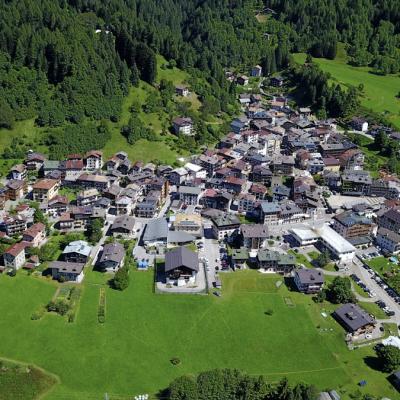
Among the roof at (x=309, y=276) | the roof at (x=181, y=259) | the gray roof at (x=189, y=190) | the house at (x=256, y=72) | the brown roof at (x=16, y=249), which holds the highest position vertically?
the house at (x=256, y=72)

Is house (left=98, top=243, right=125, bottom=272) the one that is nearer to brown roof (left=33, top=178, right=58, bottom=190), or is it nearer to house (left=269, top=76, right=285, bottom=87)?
brown roof (left=33, top=178, right=58, bottom=190)

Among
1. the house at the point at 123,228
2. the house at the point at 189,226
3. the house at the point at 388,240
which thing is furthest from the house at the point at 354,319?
the house at the point at 123,228

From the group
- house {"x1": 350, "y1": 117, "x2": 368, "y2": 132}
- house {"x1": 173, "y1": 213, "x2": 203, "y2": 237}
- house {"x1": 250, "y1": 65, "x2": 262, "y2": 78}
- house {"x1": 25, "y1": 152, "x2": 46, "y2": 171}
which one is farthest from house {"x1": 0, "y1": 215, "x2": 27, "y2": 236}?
house {"x1": 250, "y1": 65, "x2": 262, "y2": 78}

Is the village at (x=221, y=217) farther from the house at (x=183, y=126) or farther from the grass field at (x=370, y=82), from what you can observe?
the grass field at (x=370, y=82)

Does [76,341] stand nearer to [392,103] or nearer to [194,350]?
[194,350]

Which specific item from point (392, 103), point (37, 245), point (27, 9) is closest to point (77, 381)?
point (37, 245)
